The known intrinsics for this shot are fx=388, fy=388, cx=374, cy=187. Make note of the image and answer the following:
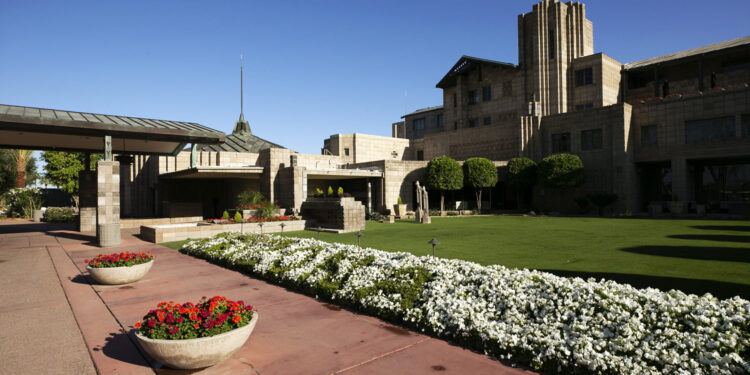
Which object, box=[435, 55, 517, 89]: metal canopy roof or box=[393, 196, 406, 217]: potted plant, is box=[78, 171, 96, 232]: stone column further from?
box=[435, 55, 517, 89]: metal canopy roof

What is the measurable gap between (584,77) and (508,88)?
759 cm

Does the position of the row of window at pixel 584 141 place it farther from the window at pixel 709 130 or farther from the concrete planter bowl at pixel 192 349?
the concrete planter bowl at pixel 192 349

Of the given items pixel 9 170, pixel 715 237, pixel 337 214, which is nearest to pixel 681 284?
pixel 715 237

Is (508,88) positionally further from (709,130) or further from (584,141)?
(709,130)

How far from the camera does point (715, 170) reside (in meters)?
40.8

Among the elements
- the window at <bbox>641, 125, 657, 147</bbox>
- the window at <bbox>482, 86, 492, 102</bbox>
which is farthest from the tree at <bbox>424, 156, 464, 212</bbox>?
the window at <bbox>482, 86, 492, 102</bbox>

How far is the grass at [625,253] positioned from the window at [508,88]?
28.3 meters

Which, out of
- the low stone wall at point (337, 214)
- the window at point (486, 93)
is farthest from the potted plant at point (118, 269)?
the window at point (486, 93)


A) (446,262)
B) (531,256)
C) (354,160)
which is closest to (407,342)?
(446,262)

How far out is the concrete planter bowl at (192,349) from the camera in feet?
15.0

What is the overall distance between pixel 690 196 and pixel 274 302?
33.7 m

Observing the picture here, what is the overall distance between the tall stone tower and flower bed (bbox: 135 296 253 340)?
4001 centimetres

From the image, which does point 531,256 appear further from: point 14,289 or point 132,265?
point 14,289

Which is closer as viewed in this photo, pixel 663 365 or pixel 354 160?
pixel 663 365
